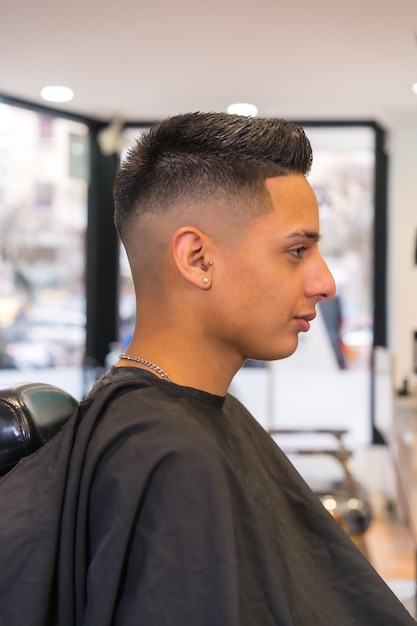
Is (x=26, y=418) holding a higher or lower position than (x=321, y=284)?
lower

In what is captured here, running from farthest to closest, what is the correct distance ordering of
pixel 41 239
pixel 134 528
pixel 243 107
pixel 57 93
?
1. pixel 41 239
2. pixel 243 107
3. pixel 57 93
4. pixel 134 528

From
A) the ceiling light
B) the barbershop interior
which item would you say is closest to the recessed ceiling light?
the barbershop interior

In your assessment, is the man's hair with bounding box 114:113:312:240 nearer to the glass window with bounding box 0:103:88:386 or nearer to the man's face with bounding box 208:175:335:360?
the man's face with bounding box 208:175:335:360

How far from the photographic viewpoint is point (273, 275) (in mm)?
1053

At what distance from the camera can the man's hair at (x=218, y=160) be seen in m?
1.05

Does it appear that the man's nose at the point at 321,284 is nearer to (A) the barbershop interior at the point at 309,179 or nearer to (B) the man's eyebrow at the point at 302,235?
(B) the man's eyebrow at the point at 302,235

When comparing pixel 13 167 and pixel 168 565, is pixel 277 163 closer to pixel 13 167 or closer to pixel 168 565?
pixel 168 565

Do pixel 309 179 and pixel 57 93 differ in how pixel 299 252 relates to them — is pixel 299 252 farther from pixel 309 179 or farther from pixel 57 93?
pixel 57 93

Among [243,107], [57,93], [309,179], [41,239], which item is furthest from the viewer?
[41,239]

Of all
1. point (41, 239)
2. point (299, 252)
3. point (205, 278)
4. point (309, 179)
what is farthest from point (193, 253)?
point (41, 239)

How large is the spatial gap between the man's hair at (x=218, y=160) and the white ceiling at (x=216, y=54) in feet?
7.63

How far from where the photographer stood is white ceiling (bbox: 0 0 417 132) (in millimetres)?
3324

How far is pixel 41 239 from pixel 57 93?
0.95 meters

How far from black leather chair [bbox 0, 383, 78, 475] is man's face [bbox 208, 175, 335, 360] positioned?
0.28 meters
